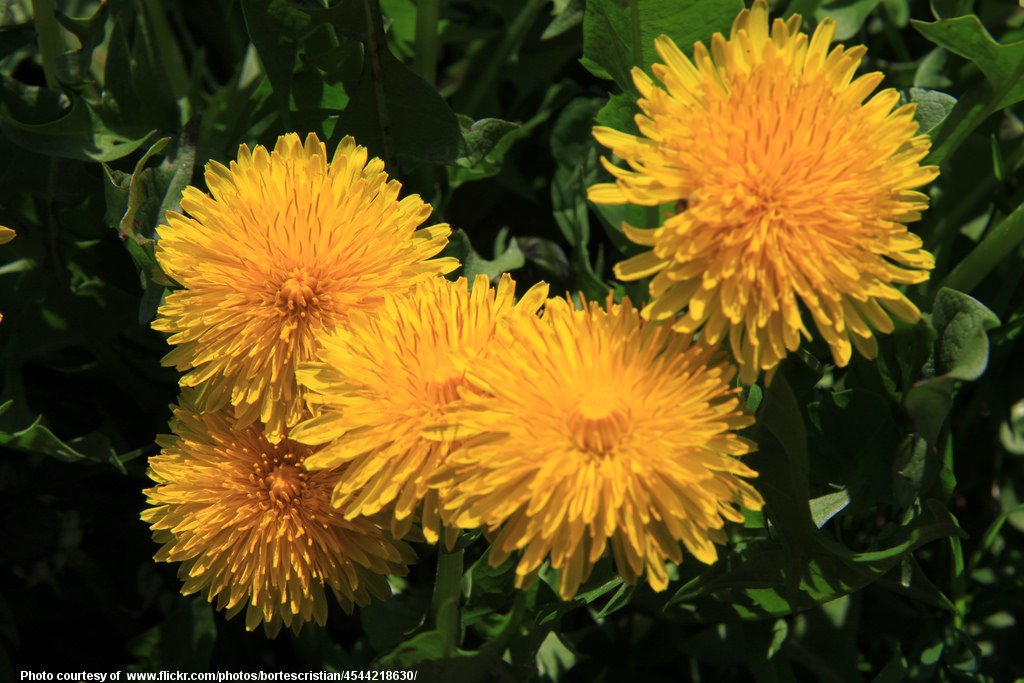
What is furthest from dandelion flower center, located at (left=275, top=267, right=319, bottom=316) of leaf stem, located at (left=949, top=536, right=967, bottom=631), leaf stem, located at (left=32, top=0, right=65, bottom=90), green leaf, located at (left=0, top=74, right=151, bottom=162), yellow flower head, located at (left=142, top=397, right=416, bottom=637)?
leaf stem, located at (left=949, top=536, right=967, bottom=631)

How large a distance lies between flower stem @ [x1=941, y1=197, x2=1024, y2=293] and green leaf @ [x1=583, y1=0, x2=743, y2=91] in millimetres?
536

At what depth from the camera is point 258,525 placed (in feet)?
4.38

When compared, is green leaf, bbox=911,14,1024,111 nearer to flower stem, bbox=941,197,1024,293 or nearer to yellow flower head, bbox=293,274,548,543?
flower stem, bbox=941,197,1024,293

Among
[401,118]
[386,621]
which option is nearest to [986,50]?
[401,118]

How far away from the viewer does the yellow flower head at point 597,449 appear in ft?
3.64

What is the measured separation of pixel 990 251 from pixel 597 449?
81cm

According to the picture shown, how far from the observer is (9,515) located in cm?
183

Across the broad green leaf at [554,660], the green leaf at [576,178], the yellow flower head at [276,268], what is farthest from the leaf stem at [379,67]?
the broad green leaf at [554,660]

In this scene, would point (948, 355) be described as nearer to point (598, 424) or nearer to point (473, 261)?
point (598, 424)

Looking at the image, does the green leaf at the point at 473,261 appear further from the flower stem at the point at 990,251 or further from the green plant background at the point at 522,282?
the flower stem at the point at 990,251

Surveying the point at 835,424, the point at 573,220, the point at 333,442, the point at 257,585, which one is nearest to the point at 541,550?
the point at 333,442

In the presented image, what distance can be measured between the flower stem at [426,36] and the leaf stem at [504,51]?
21 cm

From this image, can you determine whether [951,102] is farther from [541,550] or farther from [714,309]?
[541,550]

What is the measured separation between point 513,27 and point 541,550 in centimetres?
127
